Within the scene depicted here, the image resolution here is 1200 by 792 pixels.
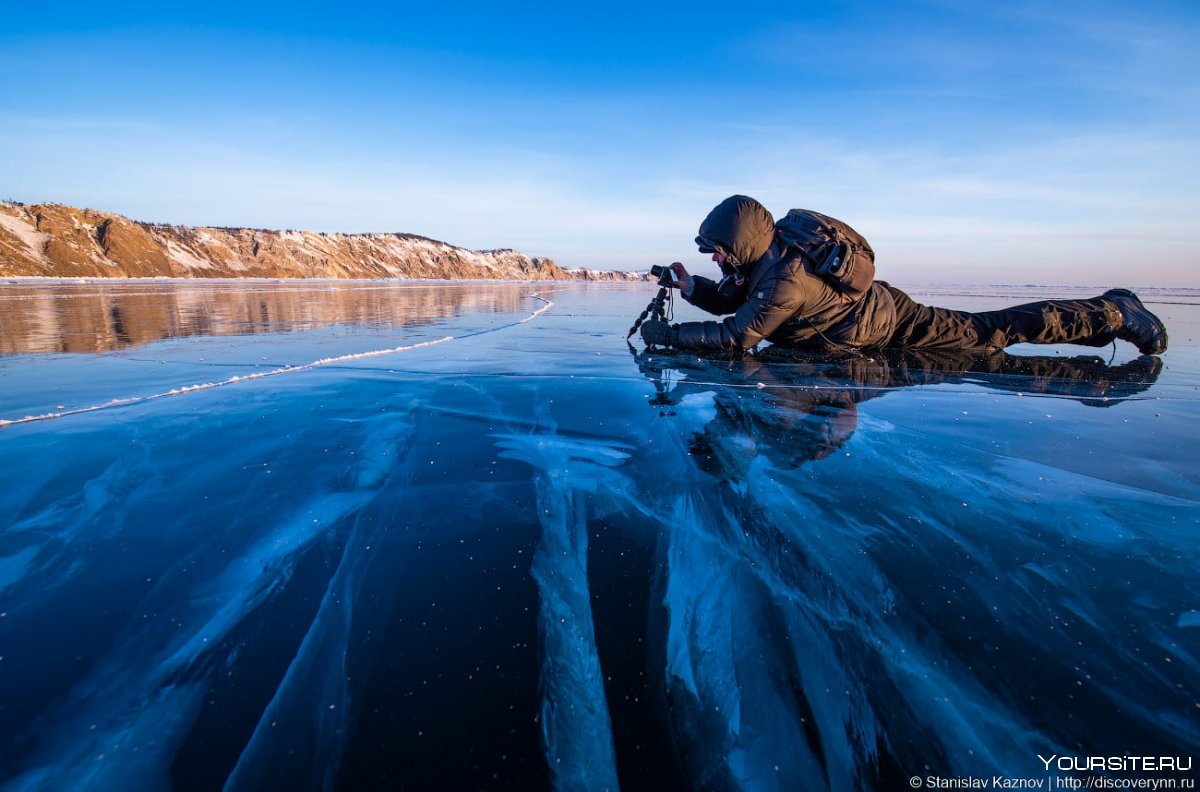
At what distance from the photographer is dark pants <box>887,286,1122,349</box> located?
4.86 m

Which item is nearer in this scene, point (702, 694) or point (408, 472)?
point (702, 694)

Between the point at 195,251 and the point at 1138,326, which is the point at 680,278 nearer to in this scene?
the point at 1138,326

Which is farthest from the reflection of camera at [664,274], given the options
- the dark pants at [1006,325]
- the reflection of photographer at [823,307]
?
the dark pants at [1006,325]

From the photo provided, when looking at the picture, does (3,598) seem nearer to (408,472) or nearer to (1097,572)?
(408,472)

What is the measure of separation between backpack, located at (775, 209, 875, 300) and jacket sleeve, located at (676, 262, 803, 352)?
0.84 feet

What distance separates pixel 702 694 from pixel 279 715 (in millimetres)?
764

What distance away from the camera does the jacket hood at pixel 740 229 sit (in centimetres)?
401

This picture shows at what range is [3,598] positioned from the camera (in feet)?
3.77

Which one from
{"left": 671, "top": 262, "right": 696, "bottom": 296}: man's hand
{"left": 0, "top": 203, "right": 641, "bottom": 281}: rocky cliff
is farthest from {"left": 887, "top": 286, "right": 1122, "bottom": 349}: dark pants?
{"left": 0, "top": 203, "right": 641, "bottom": 281}: rocky cliff

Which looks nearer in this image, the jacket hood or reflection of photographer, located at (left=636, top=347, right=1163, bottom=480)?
reflection of photographer, located at (left=636, top=347, right=1163, bottom=480)

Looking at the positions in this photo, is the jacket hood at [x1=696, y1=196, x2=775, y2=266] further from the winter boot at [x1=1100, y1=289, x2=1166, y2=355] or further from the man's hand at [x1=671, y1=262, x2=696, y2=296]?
the winter boot at [x1=1100, y1=289, x2=1166, y2=355]

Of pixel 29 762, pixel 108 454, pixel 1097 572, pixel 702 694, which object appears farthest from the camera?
pixel 108 454

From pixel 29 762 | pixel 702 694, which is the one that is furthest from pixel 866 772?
pixel 29 762

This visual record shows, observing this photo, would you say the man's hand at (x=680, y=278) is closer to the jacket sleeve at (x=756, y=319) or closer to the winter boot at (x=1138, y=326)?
A: the jacket sleeve at (x=756, y=319)
